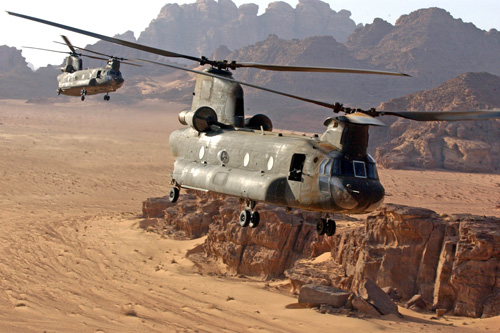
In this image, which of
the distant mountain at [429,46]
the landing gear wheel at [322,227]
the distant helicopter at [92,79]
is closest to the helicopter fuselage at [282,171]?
the landing gear wheel at [322,227]

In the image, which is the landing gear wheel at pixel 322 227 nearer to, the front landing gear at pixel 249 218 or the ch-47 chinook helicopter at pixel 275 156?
the ch-47 chinook helicopter at pixel 275 156

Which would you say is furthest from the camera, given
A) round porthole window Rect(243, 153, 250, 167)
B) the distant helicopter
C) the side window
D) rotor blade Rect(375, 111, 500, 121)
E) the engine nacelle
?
the distant helicopter

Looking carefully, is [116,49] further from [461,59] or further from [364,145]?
[364,145]

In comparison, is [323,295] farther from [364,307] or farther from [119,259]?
[119,259]

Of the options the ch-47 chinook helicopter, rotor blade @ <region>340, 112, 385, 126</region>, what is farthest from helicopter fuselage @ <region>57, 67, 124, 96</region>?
rotor blade @ <region>340, 112, 385, 126</region>

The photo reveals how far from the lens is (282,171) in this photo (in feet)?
44.3

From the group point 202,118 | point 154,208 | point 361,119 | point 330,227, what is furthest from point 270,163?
point 154,208

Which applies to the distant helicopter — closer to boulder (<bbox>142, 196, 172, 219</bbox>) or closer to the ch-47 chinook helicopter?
boulder (<bbox>142, 196, 172, 219</bbox>)

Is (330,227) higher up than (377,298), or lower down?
higher up

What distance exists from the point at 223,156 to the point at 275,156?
187 centimetres

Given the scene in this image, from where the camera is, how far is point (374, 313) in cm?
1759

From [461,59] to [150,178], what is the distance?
3923 inches

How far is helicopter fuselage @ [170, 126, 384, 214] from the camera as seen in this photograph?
12.5 m

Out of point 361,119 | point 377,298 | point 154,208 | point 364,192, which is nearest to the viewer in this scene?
point 361,119
